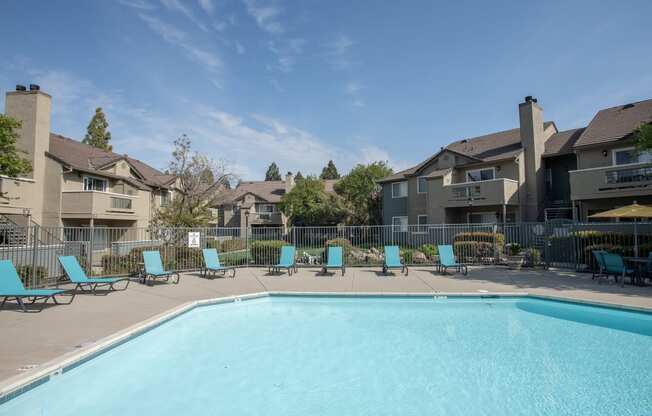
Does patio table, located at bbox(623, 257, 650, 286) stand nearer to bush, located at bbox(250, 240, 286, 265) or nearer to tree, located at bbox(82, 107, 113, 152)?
bush, located at bbox(250, 240, 286, 265)

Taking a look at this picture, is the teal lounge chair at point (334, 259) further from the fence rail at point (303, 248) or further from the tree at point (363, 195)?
the tree at point (363, 195)

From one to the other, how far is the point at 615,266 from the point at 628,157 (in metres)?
12.3

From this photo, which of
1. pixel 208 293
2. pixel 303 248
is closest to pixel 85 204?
pixel 303 248

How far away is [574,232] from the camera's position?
48.4 ft

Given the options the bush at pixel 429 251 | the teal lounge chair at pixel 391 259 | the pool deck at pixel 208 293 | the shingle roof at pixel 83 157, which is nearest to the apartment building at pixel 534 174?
the bush at pixel 429 251

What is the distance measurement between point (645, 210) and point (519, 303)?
595 centimetres

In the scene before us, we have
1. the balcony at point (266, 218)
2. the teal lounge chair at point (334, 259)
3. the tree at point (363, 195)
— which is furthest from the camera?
the balcony at point (266, 218)

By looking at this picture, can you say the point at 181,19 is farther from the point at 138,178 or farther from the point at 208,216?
the point at 138,178

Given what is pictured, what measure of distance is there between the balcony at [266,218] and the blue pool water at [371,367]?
120 ft

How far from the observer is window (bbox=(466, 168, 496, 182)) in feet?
82.1

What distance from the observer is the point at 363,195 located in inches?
1448

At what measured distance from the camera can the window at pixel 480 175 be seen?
985 inches

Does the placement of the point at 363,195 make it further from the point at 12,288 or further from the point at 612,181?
the point at 12,288

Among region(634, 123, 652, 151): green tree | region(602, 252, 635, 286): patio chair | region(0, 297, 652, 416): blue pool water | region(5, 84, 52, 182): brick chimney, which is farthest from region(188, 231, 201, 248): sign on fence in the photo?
region(634, 123, 652, 151): green tree
